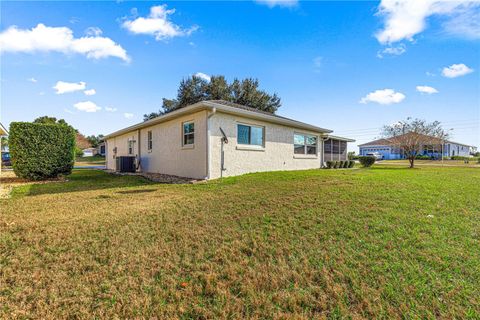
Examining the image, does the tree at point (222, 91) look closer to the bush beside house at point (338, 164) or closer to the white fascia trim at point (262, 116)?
the bush beside house at point (338, 164)

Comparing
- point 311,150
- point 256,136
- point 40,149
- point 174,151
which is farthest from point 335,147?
point 40,149

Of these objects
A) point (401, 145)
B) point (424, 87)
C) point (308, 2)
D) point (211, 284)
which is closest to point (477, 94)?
point (424, 87)

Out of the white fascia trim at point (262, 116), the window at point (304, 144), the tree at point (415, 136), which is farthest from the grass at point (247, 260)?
the tree at point (415, 136)

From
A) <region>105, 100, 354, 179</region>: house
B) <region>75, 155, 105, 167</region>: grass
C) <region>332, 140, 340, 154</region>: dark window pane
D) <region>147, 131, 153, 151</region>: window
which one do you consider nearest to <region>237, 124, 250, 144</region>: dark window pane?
<region>105, 100, 354, 179</region>: house

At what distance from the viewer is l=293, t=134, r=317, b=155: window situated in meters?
14.2

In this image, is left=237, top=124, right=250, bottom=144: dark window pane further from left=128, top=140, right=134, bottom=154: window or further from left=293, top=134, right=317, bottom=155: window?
left=128, top=140, right=134, bottom=154: window

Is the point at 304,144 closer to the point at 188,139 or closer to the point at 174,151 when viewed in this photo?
the point at 188,139

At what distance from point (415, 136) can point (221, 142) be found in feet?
62.8

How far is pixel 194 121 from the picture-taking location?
33.7ft

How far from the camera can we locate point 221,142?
32.2 ft

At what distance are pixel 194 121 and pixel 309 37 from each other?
7234 mm

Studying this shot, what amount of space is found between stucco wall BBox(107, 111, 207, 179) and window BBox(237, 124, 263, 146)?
72.3 inches

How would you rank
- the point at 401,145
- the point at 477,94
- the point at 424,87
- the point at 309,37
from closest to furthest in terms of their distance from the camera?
the point at 309,37 < the point at 477,94 < the point at 424,87 < the point at 401,145

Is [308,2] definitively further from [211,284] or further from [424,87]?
[424,87]
